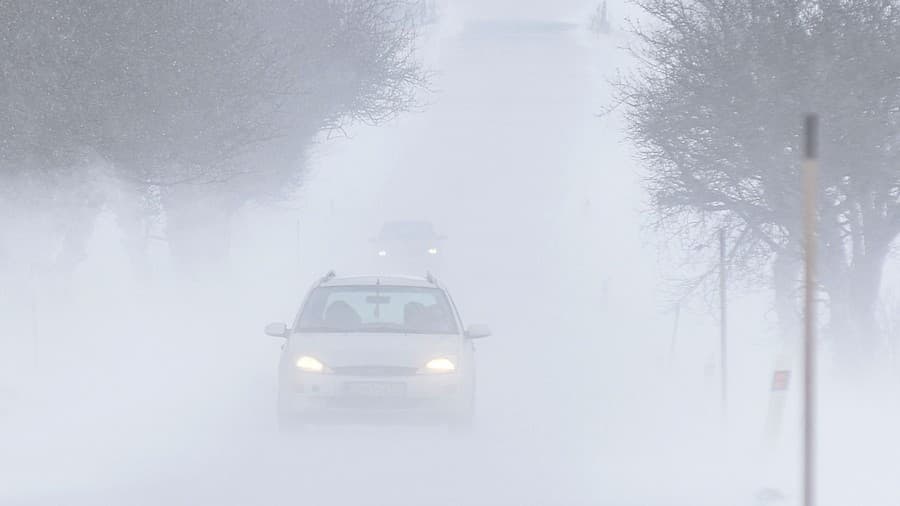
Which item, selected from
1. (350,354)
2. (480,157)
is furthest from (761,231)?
(480,157)

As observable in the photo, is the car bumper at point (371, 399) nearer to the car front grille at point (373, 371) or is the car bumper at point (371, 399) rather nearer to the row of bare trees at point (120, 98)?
the car front grille at point (373, 371)

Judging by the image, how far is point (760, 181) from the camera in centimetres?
2167

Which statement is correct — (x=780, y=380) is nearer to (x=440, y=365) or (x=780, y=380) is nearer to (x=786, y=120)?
(x=440, y=365)

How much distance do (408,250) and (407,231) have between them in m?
0.89

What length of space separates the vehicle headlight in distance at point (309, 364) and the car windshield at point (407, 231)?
29.9 metres

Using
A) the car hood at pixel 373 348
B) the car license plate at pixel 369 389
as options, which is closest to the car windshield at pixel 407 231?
the car hood at pixel 373 348

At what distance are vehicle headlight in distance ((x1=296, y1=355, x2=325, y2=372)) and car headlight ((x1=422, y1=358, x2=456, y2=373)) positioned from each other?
3.14ft

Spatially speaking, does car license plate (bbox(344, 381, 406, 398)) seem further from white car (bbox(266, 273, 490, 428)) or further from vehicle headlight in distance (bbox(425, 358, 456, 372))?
vehicle headlight in distance (bbox(425, 358, 456, 372))

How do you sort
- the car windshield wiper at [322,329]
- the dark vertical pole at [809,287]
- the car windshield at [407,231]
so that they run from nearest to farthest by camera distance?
the dark vertical pole at [809,287]
the car windshield wiper at [322,329]
the car windshield at [407,231]

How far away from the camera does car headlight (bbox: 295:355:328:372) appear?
1468cm

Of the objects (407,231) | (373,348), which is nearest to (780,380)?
(373,348)

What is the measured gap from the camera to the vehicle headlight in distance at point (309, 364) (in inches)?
578

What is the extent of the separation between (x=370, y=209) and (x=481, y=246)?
11186 millimetres

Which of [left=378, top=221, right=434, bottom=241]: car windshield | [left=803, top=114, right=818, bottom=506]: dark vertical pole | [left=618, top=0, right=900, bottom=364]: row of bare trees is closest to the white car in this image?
[left=618, top=0, right=900, bottom=364]: row of bare trees
